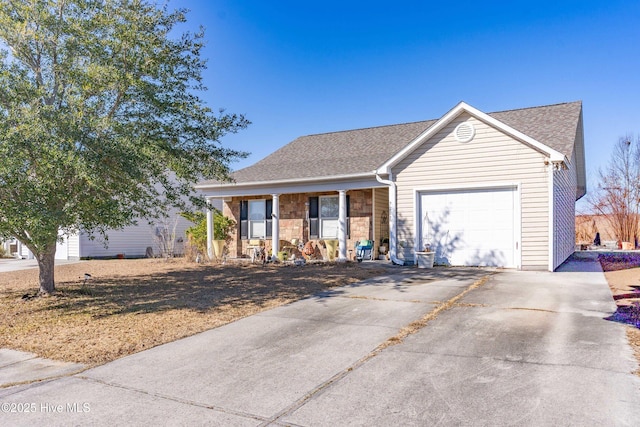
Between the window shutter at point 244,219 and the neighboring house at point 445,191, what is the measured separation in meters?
0.52

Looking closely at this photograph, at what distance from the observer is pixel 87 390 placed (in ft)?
13.3

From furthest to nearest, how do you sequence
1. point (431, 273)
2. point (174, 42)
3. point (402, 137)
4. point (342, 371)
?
point (402, 137) < point (431, 273) < point (174, 42) < point (342, 371)

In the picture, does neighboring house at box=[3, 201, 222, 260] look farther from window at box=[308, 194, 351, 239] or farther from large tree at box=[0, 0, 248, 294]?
large tree at box=[0, 0, 248, 294]

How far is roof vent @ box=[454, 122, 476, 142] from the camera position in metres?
11.7

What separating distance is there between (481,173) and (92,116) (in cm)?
937

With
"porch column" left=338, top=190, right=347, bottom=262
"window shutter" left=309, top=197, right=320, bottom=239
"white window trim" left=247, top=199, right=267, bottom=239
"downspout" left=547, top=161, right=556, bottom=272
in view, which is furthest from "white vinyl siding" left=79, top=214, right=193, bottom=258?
"downspout" left=547, top=161, right=556, bottom=272

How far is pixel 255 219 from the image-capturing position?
17469 millimetres

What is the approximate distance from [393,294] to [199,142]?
534 cm

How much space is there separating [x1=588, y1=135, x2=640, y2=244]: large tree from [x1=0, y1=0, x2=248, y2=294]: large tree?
965 inches

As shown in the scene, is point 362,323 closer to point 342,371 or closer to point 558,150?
point 342,371

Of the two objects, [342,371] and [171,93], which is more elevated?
[171,93]

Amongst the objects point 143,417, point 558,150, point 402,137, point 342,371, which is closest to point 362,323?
point 342,371

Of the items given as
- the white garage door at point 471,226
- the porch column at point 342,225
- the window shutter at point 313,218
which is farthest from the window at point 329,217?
the white garage door at point 471,226

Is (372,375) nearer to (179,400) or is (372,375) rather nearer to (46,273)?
(179,400)
